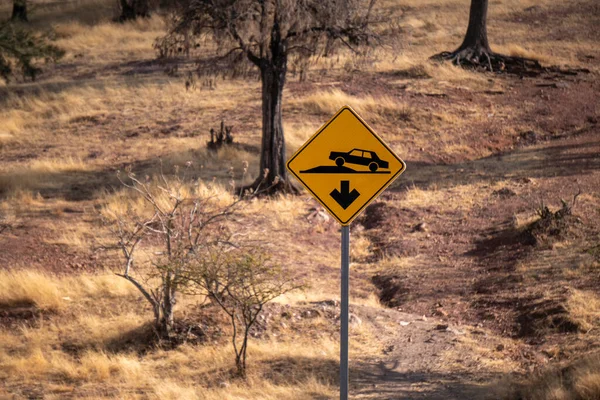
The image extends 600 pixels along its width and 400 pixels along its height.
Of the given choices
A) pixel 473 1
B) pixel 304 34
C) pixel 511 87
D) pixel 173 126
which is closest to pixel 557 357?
pixel 304 34

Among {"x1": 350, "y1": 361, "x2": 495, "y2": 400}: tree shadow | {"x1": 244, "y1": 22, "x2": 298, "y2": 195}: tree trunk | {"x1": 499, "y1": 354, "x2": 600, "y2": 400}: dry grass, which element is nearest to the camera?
{"x1": 499, "y1": 354, "x2": 600, "y2": 400}: dry grass

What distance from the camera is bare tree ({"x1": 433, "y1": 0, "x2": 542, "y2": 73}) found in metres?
26.9

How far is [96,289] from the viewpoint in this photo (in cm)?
1134

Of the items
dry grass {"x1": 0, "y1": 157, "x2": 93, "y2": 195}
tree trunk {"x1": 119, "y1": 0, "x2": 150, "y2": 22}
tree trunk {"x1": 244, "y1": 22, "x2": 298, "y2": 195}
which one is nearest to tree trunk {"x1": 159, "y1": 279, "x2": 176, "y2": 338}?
tree trunk {"x1": 244, "y1": 22, "x2": 298, "y2": 195}

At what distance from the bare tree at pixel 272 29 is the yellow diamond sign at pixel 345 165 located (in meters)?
8.66

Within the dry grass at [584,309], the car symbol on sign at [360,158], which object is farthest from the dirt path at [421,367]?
the car symbol on sign at [360,158]

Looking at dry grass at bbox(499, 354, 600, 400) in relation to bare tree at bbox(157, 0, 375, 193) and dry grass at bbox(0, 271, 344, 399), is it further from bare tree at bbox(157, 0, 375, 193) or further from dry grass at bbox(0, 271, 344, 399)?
bare tree at bbox(157, 0, 375, 193)

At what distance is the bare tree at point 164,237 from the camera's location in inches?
375

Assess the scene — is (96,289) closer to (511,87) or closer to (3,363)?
(3,363)

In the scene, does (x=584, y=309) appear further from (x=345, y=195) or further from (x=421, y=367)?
(x=345, y=195)

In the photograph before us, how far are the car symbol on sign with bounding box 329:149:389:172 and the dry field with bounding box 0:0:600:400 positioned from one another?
2.66 metres

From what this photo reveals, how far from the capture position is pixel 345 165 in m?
6.25

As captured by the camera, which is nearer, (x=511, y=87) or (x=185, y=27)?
(x=185, y=27)

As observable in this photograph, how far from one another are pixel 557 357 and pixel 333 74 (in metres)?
17.8
